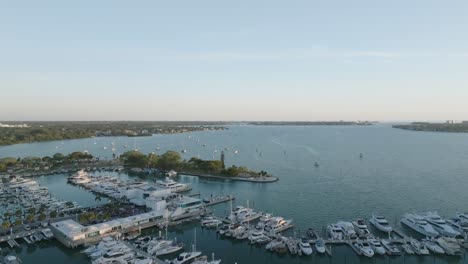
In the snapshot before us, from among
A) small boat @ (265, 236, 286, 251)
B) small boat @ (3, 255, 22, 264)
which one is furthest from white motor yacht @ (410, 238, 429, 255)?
small boat @ (3, 255, 22, 264)

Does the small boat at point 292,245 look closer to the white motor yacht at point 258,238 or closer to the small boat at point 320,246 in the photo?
the small boat at point 320,246

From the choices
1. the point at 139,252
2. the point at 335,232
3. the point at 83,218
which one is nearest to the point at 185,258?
the point at 139,252

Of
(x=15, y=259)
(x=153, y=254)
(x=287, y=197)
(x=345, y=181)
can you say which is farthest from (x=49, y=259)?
(x=345, y=181)

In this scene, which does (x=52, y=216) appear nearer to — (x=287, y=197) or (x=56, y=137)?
(x=287, y=197)

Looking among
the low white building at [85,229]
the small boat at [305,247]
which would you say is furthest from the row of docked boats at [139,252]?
the small boat at [305,247]

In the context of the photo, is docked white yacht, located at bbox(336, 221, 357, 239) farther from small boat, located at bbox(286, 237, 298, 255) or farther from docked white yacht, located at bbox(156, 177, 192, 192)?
docked white yacht, located at bbox(156, 177, 192, 192)

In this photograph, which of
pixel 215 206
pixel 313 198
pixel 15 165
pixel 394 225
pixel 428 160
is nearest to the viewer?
pixel 394 225
